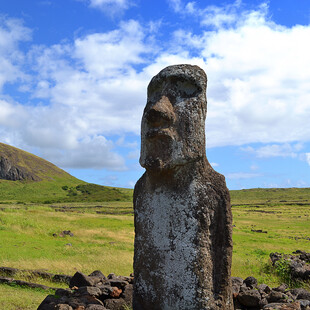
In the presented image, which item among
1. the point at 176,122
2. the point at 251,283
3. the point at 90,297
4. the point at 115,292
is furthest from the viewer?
the point at 251,283

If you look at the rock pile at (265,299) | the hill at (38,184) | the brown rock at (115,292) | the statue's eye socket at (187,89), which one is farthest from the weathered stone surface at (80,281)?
the hill at (38,184)

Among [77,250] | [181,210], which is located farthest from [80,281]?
[77,250]

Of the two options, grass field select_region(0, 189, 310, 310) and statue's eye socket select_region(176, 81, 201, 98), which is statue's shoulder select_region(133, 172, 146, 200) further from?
grass field select_region(0, 189, 310, 310)

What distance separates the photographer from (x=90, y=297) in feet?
22.2

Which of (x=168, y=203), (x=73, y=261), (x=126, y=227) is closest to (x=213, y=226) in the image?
(x=168, y=203)

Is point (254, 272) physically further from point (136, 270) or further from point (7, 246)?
point (7, 246)

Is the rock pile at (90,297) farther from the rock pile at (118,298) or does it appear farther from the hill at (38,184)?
the hill at (38,184)

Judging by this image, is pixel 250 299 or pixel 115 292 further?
pixel 115 292

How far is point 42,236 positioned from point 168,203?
731 inches

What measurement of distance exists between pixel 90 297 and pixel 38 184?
12668cm

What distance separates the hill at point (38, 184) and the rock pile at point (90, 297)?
3550 inches

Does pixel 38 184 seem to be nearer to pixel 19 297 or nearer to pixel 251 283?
pixel 19 297

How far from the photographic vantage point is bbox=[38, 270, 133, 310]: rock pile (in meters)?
6.14

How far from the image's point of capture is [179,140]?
14.8 ft
